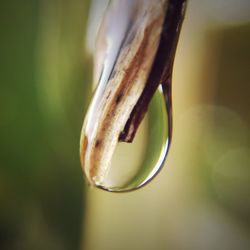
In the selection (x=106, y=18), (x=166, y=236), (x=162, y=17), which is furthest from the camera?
(x=166, y=236)

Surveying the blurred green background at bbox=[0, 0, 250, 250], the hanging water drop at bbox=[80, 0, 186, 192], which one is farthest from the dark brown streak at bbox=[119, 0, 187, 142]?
the blurred green background at bbox=[0, 0, 250, 250]

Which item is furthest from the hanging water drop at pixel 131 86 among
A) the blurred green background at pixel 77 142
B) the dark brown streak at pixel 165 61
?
the blurred green background at pixel 77 142

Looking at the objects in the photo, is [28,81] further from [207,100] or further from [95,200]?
[207,100]

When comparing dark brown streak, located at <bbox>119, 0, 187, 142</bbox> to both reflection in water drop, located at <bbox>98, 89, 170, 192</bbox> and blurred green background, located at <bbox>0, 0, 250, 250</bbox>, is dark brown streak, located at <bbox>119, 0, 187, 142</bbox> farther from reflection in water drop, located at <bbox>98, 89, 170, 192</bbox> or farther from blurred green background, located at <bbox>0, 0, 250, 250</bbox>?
blurred green background, located at <bbox>0, 0, 250, 250</bbox>

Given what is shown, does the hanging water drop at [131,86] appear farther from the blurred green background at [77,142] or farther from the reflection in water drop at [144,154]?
the blurred green background at [77,142]

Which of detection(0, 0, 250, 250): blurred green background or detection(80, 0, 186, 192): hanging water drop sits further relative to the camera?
detection(0, 0, 250, 250): blurred green background

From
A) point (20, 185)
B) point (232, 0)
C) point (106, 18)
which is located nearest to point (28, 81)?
point (20, 185)

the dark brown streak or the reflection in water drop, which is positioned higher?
the dark brown streak
